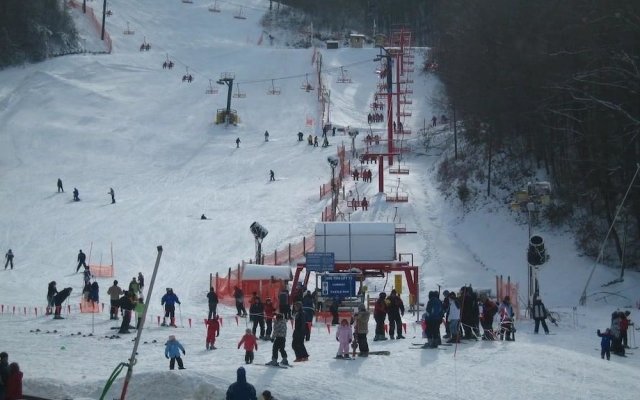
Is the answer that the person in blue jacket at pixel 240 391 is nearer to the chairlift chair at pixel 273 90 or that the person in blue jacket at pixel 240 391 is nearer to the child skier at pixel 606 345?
the child skier at pixel 606 345

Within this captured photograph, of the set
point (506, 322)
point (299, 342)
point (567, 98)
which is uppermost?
point (567, 98)

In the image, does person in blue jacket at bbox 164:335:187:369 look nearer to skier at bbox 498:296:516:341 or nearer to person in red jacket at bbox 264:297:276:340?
person in red jacket at bbox 264:297:276:340

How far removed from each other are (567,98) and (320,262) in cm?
1663

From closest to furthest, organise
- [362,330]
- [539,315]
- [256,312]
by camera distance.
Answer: [362,330] → [256,312] → [539,315]

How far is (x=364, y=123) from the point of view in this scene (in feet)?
233

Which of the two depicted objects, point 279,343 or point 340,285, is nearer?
point 279,343

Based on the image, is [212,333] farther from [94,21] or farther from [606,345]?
[94,21]

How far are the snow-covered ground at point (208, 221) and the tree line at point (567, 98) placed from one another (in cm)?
238

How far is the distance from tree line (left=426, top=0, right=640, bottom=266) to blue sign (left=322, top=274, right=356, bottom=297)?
413 inches

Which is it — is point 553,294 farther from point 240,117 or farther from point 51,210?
point 240,117

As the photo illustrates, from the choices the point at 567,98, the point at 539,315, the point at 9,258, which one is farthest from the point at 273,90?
the point at 539,315

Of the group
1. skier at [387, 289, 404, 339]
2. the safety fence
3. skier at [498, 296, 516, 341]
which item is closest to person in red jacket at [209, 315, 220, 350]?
skier at [387, 289, 404, 339]

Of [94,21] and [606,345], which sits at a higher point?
[94,21]

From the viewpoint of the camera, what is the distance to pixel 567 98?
41469 millimetres
